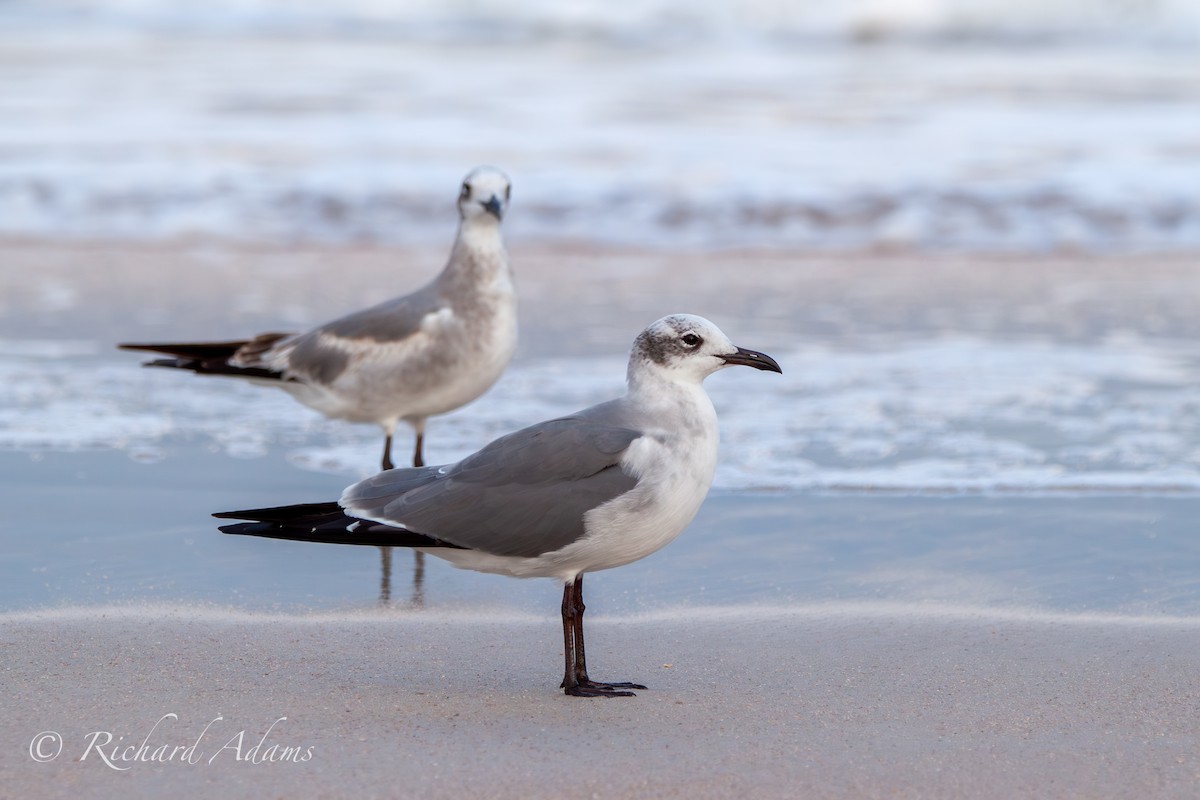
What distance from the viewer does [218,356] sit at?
5.11 metres

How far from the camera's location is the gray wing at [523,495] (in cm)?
316

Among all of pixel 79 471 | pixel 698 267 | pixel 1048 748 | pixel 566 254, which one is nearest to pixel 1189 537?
pixel 1048 748

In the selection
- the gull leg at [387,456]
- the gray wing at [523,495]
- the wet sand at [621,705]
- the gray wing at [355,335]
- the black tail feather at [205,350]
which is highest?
the gray wing at [355,335]

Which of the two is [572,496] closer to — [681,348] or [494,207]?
[681,348]

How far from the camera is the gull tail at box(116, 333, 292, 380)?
503cm

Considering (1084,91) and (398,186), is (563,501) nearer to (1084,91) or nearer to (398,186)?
(398,186)

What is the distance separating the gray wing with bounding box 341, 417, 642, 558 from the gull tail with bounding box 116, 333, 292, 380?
73.2 inches

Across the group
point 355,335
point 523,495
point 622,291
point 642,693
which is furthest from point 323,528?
point 622,291

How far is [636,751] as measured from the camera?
285 centimetres

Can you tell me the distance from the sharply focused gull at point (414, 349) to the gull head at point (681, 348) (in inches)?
61.6

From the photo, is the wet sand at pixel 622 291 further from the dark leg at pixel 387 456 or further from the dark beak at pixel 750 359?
the dark beak at pixel 750 359

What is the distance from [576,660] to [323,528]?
23.3 inches

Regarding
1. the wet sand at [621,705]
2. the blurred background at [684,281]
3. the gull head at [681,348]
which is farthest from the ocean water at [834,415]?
the gull head at [681,348]

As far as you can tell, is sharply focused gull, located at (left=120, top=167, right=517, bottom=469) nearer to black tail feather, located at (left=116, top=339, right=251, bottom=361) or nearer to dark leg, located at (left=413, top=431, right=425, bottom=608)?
black tail feather, located at (left=116, top=339, right=251, bottom=361)
